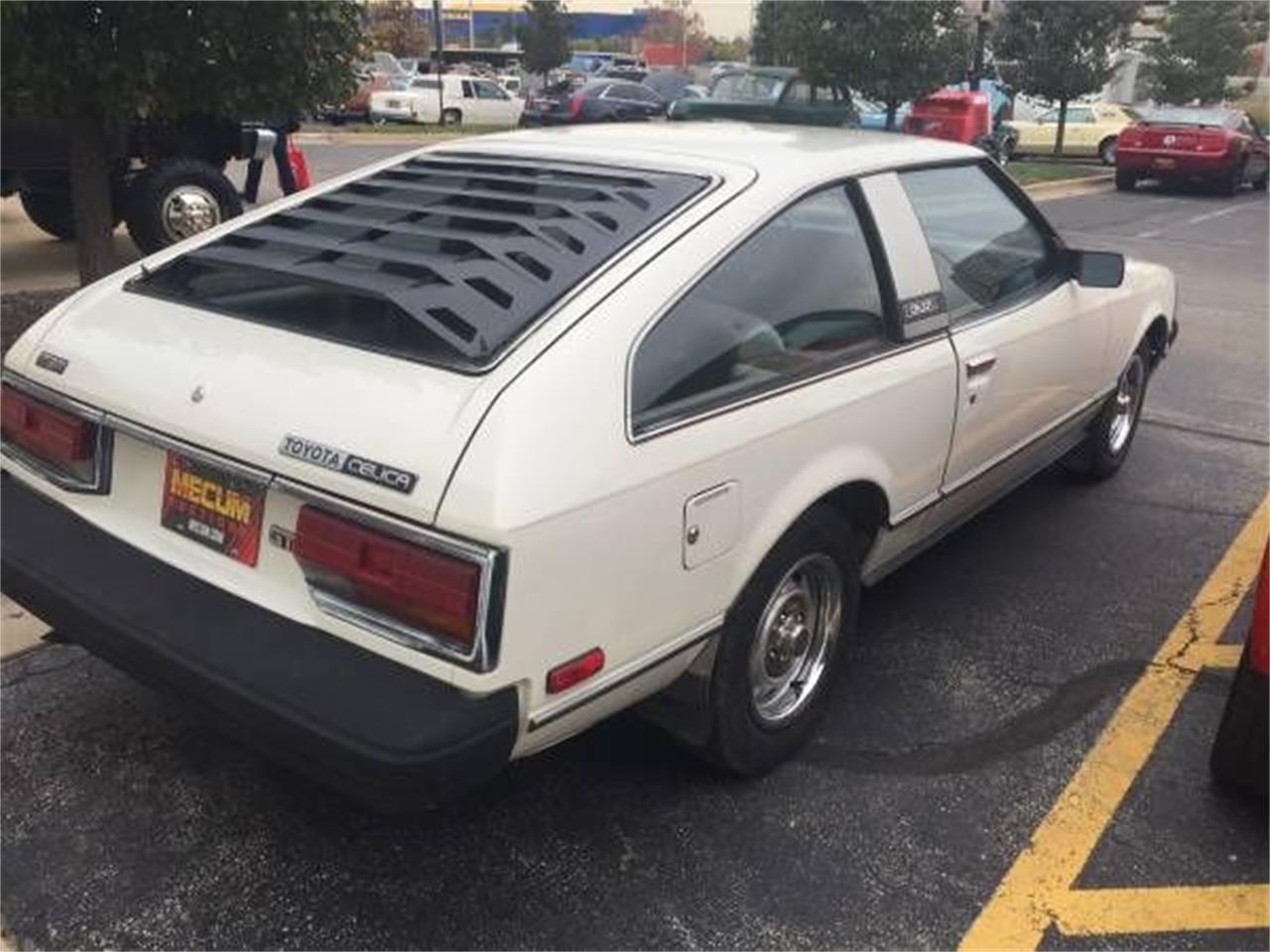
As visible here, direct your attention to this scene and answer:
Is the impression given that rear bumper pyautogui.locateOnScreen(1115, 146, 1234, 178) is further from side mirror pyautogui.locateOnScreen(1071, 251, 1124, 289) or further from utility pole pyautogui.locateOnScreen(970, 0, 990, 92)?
side mirror pyautogui.locateOnScreen(1071, 251, 1124, 289)

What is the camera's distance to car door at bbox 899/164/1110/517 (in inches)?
135

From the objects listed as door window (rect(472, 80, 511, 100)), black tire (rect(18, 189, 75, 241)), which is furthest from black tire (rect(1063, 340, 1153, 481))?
door window (rect(472, 80, 511, 100))

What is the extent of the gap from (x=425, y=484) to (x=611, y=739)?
4.02ft

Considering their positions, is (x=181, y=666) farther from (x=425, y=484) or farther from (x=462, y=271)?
(x=462, y=271)

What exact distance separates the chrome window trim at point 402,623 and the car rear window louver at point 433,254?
347mm

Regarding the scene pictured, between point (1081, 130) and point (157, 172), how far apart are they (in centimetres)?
2233

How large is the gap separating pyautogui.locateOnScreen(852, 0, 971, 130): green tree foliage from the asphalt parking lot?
16127 millimetres

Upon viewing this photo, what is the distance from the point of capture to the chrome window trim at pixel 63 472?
104 inches

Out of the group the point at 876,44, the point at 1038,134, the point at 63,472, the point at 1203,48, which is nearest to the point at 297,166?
the point at 63,472

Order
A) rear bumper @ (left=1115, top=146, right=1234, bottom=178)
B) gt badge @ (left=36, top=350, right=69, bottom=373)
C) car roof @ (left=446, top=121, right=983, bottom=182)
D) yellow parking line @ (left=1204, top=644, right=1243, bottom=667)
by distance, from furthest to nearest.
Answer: rear bumper @ (left=1115, top=146, right=1234, bottom=178)
yellow parking line @ (left=1204, top=644, right=1243, bottom=667)
car roof @ (left=446, top=121, right=983, bottom=182)
gt badge @ (left=36, top=350, right=69, bottom=373)

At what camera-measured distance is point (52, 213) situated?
9641mm

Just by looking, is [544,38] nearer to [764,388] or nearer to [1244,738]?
[764,388]

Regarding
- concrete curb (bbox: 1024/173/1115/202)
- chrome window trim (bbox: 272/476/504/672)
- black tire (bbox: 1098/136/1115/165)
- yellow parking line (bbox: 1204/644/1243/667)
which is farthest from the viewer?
black tire (bbox: 1098/136/1115/165)

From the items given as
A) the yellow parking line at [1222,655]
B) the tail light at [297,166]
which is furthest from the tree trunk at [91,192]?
the yellow parking line at [1222,655]
